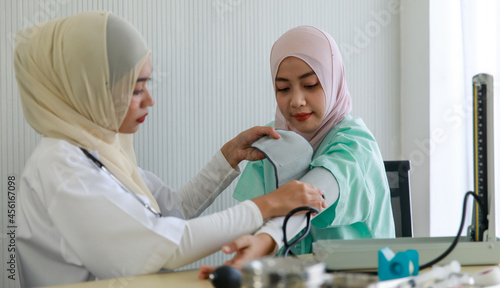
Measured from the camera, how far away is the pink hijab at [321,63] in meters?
1.65

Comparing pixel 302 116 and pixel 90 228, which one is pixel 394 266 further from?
pixel 302 116

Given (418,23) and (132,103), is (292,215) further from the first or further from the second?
(418,23)

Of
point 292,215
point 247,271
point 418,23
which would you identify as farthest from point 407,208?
point 247,271

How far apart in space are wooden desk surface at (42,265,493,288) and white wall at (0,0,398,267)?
3.46ft

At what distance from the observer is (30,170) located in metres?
1.19

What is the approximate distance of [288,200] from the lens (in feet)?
4.10

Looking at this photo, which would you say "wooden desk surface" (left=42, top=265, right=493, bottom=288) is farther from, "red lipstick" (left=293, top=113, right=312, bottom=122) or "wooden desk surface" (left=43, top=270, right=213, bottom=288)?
"red lipstick" (left=293, top=113, right=312, bottom=122)

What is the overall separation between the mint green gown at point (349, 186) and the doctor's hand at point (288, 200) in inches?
5.9

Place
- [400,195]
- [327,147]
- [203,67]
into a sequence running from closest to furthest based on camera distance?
1. [327,147]
2. [400,195]
3. [203,67]

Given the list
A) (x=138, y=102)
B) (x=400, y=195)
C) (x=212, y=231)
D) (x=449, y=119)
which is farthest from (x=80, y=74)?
(x=449, y=119)

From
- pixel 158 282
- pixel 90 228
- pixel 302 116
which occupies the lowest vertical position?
pixel 158 282

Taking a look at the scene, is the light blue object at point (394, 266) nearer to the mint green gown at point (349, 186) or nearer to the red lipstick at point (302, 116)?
the mint green gown at point (349, 186)

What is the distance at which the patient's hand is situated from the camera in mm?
1124

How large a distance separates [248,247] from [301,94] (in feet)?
2.08
